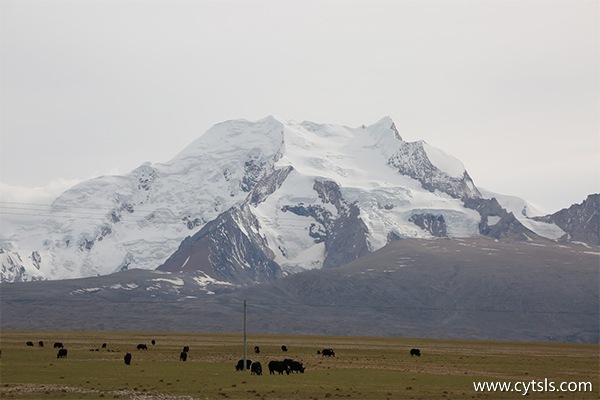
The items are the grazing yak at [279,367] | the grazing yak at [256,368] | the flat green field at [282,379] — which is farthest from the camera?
the grazing yak at [279,367]

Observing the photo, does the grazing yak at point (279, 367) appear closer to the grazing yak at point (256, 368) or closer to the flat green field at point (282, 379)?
the flat green field at point (282, 379)

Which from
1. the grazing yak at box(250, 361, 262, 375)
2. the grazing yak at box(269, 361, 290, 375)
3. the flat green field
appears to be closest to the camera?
the flat green field

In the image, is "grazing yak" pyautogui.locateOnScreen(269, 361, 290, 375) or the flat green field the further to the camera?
"grazing yak" pyautogui.locateOnScreen(269, 361, 290, 375)

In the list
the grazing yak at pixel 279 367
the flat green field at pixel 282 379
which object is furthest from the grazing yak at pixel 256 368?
the grazing yak at pixel 279 367

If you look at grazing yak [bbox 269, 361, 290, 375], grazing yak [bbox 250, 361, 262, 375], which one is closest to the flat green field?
grazing yak [bbox 269, 361, 290, 375]

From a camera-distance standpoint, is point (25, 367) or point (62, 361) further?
point (62, 361)

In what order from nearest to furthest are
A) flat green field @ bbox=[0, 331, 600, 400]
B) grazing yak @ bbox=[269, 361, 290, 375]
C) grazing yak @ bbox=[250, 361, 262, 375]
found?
flat green field @ bbox=[0, 331, 600, 400]
grazing yak @ bbox=[250, 361, 262, 375]
grazing yak @ bbox=[269, 361, 290, 375]

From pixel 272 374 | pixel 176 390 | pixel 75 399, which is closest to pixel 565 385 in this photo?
pixel 272 374

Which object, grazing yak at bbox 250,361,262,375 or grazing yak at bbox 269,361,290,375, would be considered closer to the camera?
grazing yak at bbox 250,361,262,375

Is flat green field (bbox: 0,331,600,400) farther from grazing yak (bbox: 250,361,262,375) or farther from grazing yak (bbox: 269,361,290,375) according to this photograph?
grazing yak (bbox: 250,361,262,375)

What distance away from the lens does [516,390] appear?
75500 millimetres

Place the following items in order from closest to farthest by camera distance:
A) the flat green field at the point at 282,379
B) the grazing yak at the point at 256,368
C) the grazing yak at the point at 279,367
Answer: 1. the flat green field at the point at 282,379
2. the grazing yak at the point at 256,368
3. the grazing yak at the point at 279,367

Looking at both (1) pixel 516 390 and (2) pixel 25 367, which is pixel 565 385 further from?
(2) pixel 25 367

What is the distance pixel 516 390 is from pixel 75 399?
31.7 m
